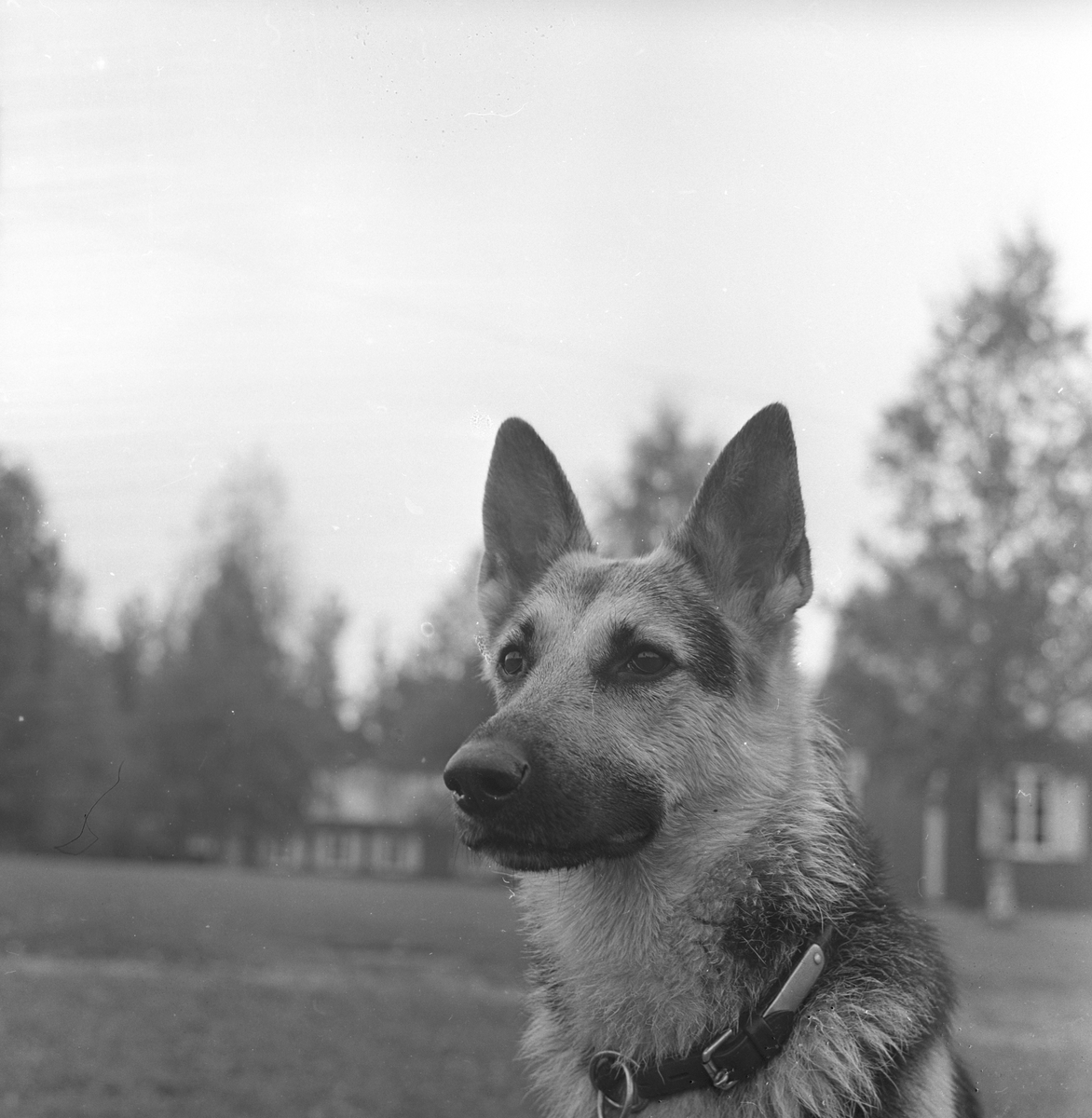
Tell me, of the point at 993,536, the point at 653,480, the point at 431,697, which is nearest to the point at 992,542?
the point at 993,536

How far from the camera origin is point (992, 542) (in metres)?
10.2

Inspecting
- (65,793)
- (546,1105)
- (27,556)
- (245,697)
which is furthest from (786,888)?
(245,697)

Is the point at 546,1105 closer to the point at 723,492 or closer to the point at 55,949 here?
the point at 723,492

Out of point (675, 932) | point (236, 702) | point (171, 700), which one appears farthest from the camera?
point (171, 700)

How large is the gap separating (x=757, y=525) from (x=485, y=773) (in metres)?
1.40

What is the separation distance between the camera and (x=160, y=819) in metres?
10.2

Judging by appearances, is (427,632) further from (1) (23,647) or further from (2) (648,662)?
(2) (648,662)

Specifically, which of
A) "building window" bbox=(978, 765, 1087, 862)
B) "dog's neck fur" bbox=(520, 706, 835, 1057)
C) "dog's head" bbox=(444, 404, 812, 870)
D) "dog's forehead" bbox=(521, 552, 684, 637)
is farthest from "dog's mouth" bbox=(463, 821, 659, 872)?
"building window" bbox=(978, 765, 1087, 862)

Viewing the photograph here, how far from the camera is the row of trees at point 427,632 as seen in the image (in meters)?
7.27

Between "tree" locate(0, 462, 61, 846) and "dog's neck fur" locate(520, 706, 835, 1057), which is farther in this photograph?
"tree" locate(0, 462, 61, 846)

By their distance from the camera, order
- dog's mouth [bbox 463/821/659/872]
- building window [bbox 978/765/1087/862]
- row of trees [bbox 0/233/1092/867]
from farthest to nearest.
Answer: building window [bbox 978/765/1087/862] → row of trees [bbox 0/233/1092/867] → dog's mouth [bbox 463/821/659/872]

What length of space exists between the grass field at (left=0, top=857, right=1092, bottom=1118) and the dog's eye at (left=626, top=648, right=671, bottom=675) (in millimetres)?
1193

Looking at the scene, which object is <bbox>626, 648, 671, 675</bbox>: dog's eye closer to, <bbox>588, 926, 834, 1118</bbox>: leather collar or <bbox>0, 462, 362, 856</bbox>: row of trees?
<bbox>588, 926, 834, 1118</bbox>: leather collar

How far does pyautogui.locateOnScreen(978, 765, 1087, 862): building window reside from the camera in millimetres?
11498
